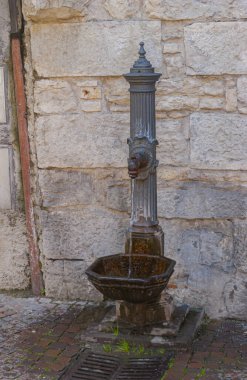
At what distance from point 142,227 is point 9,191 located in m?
1.24

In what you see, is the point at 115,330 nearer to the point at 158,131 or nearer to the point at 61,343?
the point at 61,343

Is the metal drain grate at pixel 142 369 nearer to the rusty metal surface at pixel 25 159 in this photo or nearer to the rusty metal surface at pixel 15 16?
the rusty metal surface at pixel 25 159

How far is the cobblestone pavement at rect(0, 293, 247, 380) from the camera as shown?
419 centimetres

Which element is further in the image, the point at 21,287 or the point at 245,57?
the point at 21,287

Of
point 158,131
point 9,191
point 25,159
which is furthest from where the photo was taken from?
point 9,191

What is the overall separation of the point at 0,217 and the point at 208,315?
159 cm

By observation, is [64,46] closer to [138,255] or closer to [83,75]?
[83,75]

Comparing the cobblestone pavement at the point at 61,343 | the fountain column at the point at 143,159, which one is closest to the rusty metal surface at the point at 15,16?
the fountain column at the point at 143,159

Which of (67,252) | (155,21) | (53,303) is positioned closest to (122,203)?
(67,252)

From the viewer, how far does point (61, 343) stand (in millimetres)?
4602

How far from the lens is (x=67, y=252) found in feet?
17.2

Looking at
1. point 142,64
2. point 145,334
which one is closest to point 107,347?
point 145,334

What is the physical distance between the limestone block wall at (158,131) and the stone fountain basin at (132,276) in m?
0.51

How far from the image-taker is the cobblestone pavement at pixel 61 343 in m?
4.19
